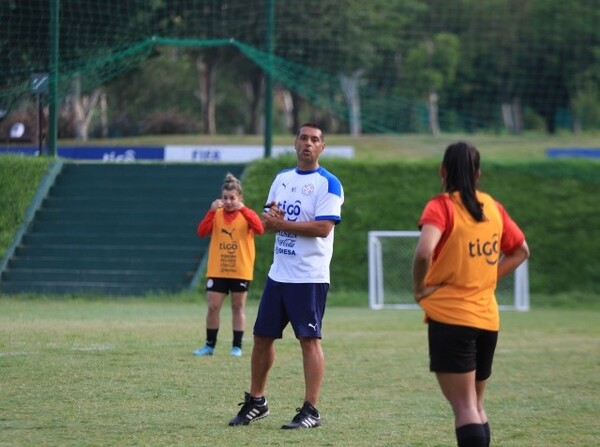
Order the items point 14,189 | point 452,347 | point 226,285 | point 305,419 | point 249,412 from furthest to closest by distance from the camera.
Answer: point 14,189
point 226,285
point 249,412
point 305,419
point 452,347

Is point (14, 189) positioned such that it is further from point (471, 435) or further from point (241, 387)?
point (471, 435)

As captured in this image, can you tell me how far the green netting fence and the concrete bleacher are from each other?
6.13 feet

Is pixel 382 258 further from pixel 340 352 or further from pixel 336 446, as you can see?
pixel 336 446

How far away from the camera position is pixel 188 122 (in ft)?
178

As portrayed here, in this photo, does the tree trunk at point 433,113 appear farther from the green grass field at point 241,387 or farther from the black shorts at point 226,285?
the black shorts at point 226,285

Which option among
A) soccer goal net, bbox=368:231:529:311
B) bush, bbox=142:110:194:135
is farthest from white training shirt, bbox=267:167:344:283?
bush, bbox=142:110:194:135

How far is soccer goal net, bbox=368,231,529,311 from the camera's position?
22734mm

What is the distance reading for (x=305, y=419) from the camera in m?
8.38

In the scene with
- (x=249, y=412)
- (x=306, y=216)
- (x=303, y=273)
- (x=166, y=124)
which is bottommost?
(x=166, y=124)

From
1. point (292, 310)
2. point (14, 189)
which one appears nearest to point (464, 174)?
point (292, 310)

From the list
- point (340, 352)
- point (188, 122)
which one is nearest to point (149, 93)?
point (188, 122)

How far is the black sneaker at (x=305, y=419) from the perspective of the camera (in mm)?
8359

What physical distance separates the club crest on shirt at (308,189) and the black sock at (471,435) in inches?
105

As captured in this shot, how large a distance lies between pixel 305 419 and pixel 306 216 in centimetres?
144
